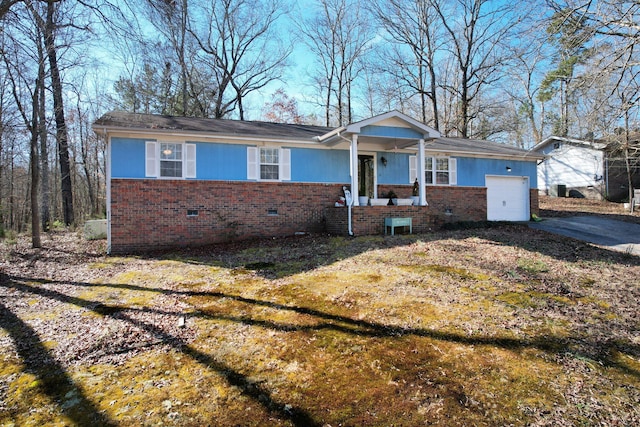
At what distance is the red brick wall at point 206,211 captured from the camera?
10.4m

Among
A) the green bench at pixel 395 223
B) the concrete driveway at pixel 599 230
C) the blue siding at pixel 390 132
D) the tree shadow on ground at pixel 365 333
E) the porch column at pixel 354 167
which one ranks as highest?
the blue siding at pixel 390 132

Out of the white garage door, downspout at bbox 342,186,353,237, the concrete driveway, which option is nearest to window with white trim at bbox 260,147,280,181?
downspout at bbox 342,186,353,237

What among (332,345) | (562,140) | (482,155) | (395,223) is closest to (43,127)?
(395,223)

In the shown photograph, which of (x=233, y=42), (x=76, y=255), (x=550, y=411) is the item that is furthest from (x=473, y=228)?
(x=233, y=42)

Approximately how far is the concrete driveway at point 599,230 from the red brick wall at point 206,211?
809 cm

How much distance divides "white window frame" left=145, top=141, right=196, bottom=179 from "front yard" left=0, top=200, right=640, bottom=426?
4230 mm

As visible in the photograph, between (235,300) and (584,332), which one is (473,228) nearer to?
(584,332)

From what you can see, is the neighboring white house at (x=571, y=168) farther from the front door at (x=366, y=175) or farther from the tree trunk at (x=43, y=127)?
the tree trunk at (x=43, y=127)

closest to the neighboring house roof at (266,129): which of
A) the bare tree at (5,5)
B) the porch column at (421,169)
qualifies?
the porch column at (421,169)

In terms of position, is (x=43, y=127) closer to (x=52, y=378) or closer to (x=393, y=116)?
(x=52, y=378)

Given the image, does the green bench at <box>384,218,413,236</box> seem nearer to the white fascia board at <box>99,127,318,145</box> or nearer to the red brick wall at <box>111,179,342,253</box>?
the red brick wall at <box>111,179,342,253</box>

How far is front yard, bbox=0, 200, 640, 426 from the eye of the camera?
2.65 meters

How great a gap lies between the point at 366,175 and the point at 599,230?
8341mm

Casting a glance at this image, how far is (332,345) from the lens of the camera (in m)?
3.71
